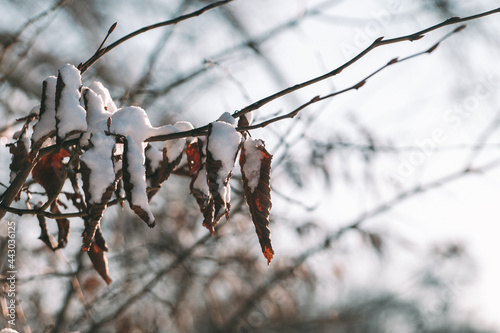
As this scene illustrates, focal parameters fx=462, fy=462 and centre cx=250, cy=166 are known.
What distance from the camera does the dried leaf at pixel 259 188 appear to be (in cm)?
100

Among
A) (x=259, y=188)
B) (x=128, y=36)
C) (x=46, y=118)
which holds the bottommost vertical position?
(x=259, y=188)

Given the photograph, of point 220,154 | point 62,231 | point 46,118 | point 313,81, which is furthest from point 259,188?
point 62,231

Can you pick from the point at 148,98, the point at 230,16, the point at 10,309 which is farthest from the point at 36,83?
the point at 10,309

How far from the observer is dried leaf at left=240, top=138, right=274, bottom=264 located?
996 millimetres

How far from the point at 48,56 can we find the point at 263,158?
3.91 meters

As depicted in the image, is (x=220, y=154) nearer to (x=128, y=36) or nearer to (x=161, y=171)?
(x=161, y=171)

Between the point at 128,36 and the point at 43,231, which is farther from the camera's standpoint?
the point at 43,231

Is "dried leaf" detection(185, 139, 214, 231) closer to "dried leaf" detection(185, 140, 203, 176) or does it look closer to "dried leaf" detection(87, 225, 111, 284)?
"dried leaf" detection(185, 140, 203, 176)

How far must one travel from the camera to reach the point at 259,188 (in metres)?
1.01

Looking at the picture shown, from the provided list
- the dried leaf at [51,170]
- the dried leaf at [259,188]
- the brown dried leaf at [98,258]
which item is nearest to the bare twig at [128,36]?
the dried leaf at [51,170]

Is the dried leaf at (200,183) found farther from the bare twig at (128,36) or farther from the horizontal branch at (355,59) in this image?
the bare twig at (128,36)

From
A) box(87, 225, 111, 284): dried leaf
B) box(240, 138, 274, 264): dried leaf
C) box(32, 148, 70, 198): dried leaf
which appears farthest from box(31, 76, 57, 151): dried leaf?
box(240, 138, 274, 264): dried leaf

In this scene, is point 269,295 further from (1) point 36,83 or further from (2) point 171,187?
(1) point 36,83

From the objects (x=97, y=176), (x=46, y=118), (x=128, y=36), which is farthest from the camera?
(x=128, y=36)
